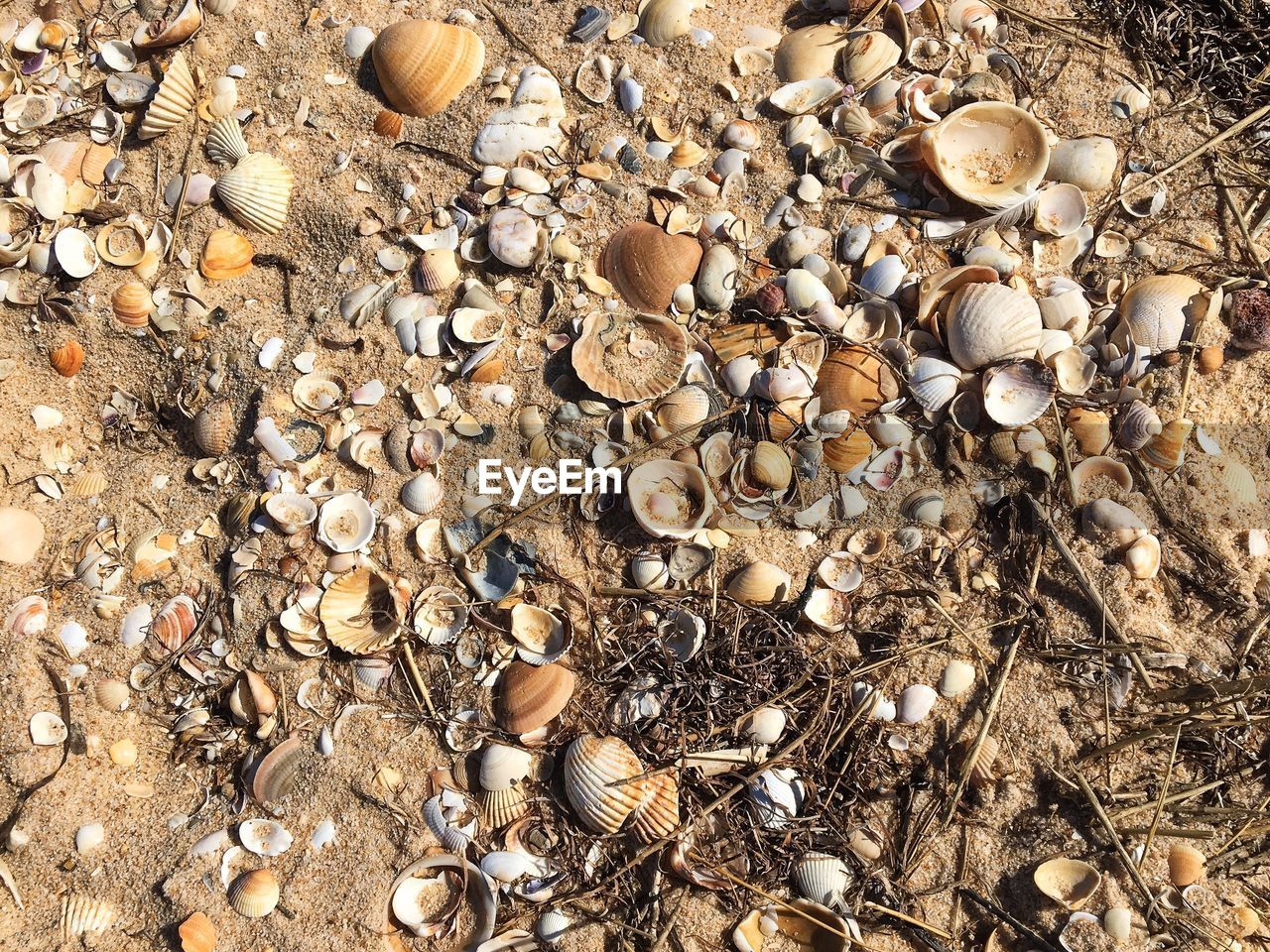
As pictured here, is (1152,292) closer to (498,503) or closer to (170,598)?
(498,503)

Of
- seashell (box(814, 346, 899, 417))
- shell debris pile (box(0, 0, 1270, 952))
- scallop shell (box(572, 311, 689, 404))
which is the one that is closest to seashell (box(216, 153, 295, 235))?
shell debris pile (box(0, 0, 1270, 952))

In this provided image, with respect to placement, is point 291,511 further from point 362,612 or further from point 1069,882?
point 1069,882

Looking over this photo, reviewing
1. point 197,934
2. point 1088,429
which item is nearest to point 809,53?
point 1088,429

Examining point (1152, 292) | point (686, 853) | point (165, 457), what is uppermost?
point (1152, 292)

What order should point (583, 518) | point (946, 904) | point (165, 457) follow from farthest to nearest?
point (165, 457), point (583, 518), point (946, 904)

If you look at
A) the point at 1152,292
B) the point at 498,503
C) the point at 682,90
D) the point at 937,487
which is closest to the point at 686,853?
the point at 498,503

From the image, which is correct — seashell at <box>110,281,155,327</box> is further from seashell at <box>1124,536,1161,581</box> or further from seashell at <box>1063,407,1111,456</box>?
seashell at <box>1124,536,1161,581</box>
